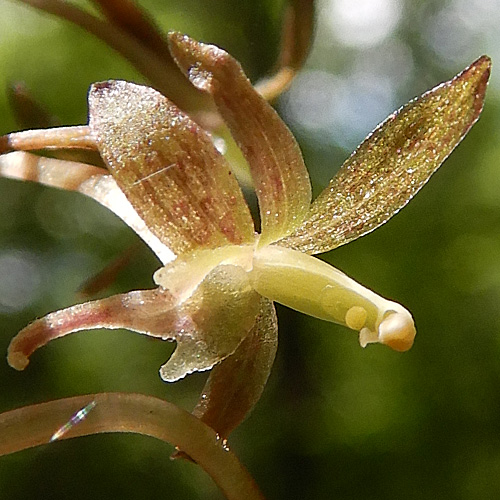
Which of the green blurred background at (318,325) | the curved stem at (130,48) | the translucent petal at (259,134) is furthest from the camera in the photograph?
the green blurred background at (318,325)

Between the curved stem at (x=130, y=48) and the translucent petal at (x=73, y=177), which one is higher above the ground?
the curved stem at (x=130, y=48)

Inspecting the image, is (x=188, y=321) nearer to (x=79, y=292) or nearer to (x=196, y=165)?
(x=196, y=165)

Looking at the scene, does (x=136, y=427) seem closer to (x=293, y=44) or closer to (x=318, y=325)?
(x=293, y=44)

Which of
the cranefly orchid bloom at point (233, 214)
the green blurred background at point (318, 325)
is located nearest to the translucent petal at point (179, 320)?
the cranefly orchid bloom at point (233, 214)

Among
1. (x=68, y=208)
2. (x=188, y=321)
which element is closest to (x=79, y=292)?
(x=188, y=321)

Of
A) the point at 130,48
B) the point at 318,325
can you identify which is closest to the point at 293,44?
the point at 130,48

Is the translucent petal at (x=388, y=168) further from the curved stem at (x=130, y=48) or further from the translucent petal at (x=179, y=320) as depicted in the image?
the curved stem at (x=130, y=48)

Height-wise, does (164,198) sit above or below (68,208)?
below
